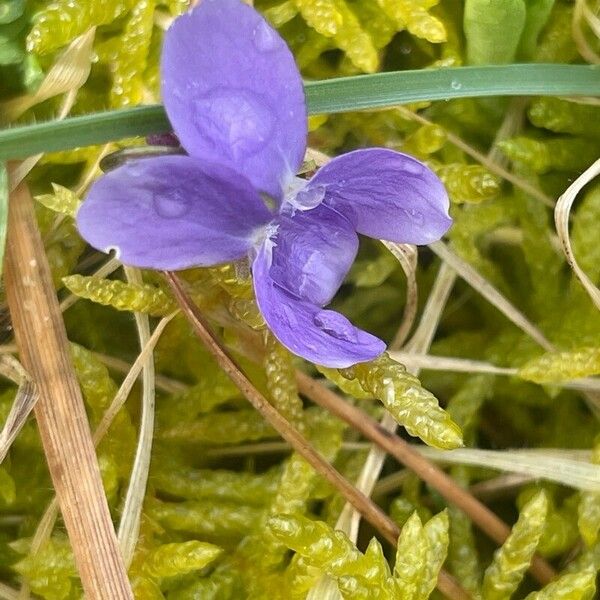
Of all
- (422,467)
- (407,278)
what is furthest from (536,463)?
(407,278)

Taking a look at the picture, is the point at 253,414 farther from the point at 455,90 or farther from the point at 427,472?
the point at 455,90

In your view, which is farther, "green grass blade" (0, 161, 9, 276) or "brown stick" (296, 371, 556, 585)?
"brown stick" (296, 371, 556, 585)

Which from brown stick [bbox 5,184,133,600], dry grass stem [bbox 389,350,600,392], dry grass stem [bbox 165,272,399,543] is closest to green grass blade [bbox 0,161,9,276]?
brown stick [bbox 5,184,133,600]

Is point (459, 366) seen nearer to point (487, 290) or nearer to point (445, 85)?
point (487, 290)

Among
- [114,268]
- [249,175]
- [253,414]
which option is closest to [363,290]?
[253,414]

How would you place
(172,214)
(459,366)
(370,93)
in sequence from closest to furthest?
(172,214) < (370,93) < (459,366)

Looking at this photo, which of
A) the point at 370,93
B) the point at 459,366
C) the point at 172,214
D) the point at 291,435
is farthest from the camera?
the point at 459,366

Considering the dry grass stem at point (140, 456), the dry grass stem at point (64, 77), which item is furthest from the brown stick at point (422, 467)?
the dry grass stem at point (64, 77)

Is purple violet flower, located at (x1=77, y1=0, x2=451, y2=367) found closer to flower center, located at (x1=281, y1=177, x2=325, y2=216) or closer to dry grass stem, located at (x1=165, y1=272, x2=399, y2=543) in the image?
flower center, located at (x1=281, y1=177, x2=325, y2=216)
